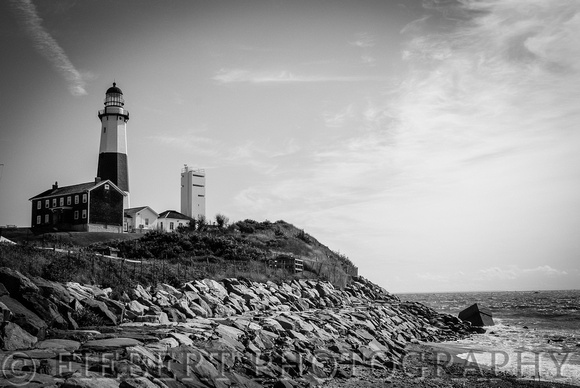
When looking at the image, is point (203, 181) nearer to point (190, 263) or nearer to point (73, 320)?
point (190, 263)

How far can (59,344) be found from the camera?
10719 mm

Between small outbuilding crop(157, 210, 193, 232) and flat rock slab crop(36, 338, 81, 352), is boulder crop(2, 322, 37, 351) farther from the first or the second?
small outbuilding crop(157, 210, 193, 232)

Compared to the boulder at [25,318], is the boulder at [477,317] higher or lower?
lower

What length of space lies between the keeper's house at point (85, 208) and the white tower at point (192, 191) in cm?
1508

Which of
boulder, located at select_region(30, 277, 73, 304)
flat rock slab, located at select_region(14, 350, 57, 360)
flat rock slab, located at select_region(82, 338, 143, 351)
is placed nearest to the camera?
flat rock slab, located at select_region(14, 350, 57, 360)

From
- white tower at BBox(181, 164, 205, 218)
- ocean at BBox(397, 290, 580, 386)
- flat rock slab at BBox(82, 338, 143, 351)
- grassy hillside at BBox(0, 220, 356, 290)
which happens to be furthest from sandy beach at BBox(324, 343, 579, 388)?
white tower at BBox(181, 164, 205, 218)

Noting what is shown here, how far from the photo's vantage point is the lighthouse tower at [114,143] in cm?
5453

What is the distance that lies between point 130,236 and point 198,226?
8.05 m

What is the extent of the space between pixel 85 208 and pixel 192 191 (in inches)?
758

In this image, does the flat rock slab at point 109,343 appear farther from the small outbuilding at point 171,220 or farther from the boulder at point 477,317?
the small outbuilding at point 171,220

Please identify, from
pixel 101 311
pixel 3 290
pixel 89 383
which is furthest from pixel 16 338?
pixel 101 311

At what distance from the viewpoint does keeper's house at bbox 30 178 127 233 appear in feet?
163

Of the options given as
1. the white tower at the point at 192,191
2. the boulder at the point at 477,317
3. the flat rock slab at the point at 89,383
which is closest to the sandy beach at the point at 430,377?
the flat rock slab at the point at 89,383

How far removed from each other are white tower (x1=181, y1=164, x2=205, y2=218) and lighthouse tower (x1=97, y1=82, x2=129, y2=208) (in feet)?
40.8
